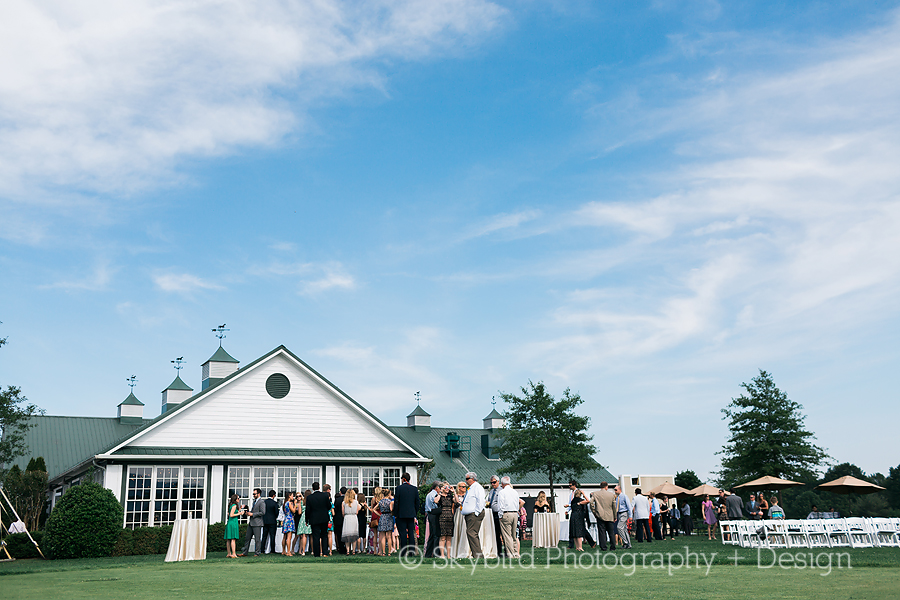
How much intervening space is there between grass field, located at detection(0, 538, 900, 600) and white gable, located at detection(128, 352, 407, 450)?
1317 cm

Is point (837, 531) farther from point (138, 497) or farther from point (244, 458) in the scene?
point (138, 497)

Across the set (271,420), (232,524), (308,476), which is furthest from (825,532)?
(271,420)

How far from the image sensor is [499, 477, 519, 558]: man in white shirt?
51.1 feet


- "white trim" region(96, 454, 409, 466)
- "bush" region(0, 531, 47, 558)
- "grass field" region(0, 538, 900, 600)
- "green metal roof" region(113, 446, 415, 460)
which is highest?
"green metal roof" region(113, 446, 415, 460)

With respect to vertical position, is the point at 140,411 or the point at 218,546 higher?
the point at 140,411

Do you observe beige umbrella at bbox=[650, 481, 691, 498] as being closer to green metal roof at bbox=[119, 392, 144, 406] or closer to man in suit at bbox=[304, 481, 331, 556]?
man in suit at bbox=[304, 481, 331, 556]

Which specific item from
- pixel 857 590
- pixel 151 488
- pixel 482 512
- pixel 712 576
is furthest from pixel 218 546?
pixel 857 590

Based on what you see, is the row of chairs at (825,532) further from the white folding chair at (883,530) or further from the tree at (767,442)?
the tree at (767,442)

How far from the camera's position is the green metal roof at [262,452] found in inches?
1003

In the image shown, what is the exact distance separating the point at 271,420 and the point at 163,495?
4313 millimetres

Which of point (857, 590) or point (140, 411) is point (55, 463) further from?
point (857, 590)

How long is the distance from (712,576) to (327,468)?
64.5 ft

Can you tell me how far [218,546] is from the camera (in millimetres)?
24234

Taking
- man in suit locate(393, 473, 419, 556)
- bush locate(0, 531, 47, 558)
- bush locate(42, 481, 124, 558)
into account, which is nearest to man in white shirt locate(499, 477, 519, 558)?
man in suit locate(393, 473, 419, 556)
